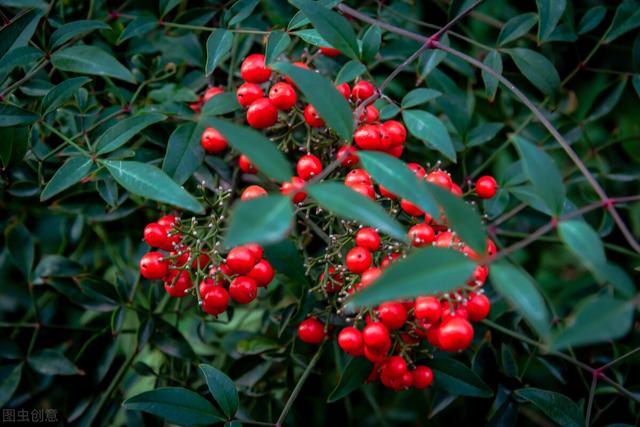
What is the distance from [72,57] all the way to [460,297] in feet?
2.80

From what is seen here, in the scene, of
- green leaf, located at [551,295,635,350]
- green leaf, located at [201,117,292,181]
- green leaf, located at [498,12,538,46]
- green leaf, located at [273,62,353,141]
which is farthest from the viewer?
green leaf, located at [498,12,538,46]

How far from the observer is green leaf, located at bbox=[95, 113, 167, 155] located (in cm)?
112

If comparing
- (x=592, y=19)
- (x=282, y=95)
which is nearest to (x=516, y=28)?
(x=592, y=19)

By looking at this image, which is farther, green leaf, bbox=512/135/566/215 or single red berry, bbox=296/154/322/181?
single red berry, bbox=296/154/322/181

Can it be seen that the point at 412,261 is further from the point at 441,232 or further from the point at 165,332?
the point at 165,332

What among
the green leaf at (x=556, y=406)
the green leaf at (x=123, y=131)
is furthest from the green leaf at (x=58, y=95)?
the green leaf at (x=556, y=406)

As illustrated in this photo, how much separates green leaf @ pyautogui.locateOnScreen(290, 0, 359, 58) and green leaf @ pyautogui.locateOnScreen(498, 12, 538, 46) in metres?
0.45

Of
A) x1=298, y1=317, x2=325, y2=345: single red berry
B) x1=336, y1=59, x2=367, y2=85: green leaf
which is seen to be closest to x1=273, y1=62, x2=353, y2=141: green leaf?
x1=336, y1=59, x2=367, y2=85: green leaf

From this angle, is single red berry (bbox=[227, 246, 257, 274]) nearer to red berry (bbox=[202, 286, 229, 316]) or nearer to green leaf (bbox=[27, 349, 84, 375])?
red berry (bbox=[202, 286, 229, 316])

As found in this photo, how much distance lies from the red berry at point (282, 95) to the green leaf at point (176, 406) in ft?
1.85

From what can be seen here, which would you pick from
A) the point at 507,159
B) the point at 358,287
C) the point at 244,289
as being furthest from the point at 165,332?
the point at 507,159

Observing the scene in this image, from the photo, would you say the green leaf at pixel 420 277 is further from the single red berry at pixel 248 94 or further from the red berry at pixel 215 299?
the single red berry at pixel 248 94

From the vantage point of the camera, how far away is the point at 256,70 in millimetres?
1187

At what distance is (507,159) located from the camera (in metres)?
2.03
